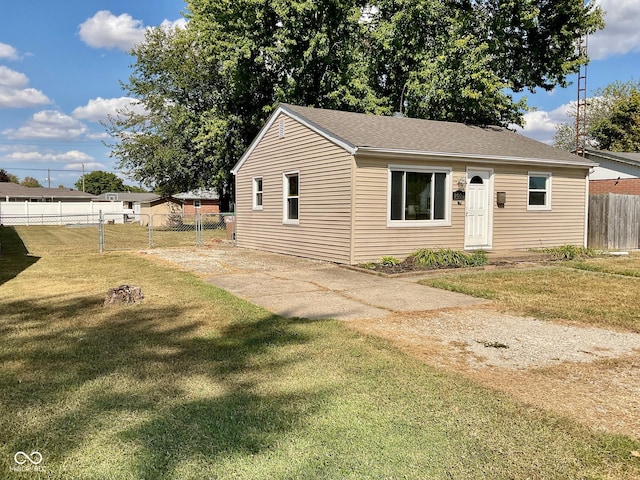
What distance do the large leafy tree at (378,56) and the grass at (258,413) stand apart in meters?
18.2

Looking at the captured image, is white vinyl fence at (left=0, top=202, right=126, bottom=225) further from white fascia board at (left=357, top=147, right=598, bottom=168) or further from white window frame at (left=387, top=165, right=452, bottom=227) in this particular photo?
white fascia board at (left=357, top=147, right=598, bottom=168)

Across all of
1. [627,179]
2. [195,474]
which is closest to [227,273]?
[195,474]

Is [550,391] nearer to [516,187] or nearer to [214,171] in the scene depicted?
[516,187]

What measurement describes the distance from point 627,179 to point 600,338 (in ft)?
67.5

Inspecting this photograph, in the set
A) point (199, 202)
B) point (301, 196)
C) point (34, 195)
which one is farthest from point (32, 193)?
point (301, 196)

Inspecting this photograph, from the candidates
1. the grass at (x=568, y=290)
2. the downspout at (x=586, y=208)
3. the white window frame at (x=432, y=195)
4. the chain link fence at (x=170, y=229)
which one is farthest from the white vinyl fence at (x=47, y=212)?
the grass at (x=568, y=290)

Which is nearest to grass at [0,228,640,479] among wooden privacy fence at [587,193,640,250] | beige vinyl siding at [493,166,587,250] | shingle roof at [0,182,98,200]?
beige vinyl siding at [493,166,587,250]

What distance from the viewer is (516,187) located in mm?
13133

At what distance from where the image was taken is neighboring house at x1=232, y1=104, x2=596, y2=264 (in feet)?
36.1

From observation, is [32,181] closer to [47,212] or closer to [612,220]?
[47,212]

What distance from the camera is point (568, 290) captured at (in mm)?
7836

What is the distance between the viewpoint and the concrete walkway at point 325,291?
647 centimetres

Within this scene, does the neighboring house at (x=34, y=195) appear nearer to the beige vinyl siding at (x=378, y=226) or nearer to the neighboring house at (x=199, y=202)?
the neighboring house at (x=199, y=202)

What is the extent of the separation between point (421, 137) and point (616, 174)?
49.2 feet
